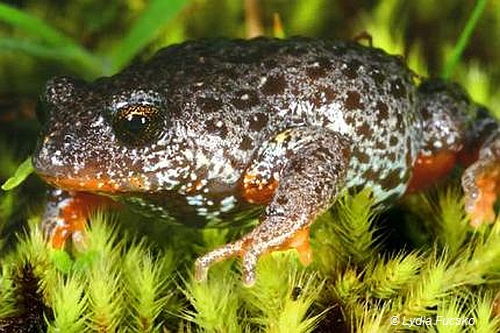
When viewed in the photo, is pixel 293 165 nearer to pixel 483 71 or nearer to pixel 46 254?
pixel 46 254

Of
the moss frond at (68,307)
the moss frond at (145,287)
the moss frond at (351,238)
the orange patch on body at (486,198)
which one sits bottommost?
the moss frond at (68,307)

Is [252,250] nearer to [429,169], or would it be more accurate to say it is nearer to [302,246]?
[302,246]

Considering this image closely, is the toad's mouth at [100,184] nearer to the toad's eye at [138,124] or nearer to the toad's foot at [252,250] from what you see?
the toad's eye at [138,124]

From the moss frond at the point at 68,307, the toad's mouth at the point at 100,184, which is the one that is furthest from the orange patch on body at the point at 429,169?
the moss frond at the point at 68,307

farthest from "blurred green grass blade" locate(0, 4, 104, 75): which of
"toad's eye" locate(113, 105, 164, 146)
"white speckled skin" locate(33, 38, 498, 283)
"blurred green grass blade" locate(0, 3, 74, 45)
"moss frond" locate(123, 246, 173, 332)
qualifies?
"moss frond" locate(123, 246, 173, 332)

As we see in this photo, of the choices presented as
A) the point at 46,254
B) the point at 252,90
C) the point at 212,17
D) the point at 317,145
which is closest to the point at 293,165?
the point at 317,145

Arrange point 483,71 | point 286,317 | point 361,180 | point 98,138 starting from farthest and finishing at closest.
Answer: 1. point 483,71
2. point 361,180
3. point 98,138
4. point 286,317

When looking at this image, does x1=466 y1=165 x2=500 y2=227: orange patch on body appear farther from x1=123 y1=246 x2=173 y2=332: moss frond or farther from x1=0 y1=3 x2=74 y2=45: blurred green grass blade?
x1=0 y1=3 x2=74 y2=45: blurred green grass blade

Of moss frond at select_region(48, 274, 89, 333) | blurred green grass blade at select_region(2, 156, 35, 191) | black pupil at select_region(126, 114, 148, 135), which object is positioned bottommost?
moss frond at select_region(48, 274, 89, 333)
